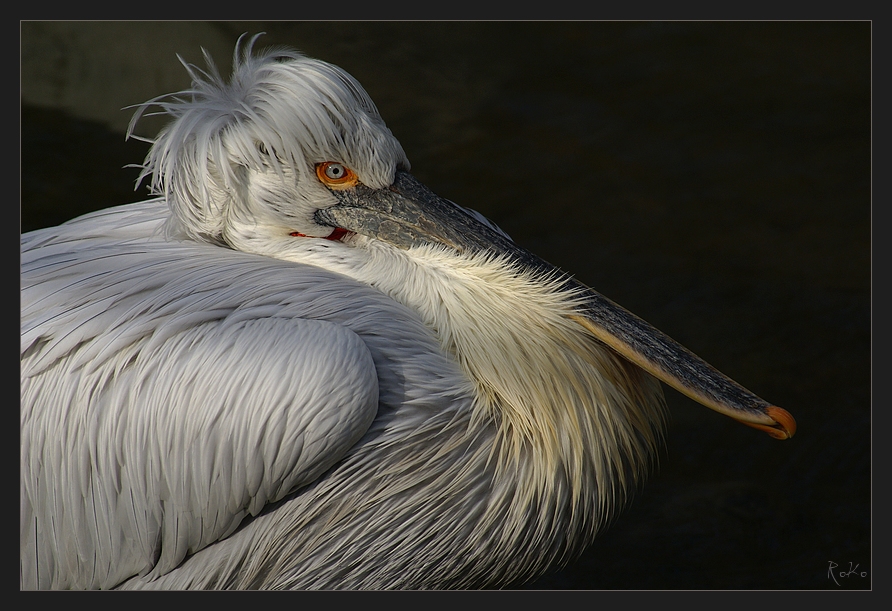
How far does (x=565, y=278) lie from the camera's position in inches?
72.4

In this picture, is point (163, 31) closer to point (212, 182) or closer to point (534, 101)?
point (212, 182)

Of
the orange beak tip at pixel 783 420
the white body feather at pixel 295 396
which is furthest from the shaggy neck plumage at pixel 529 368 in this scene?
the orange beak tip at pixel 783 420

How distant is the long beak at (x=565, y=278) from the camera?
177 centimetres

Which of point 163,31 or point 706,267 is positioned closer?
point 163,31

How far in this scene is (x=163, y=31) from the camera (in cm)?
211

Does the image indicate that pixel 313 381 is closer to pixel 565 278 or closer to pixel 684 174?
pixel 565 278

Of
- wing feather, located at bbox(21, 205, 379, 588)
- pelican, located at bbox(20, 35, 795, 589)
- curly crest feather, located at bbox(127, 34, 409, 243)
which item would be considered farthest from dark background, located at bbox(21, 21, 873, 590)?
wing feather, located at bbox(21, 205, 379, 588)

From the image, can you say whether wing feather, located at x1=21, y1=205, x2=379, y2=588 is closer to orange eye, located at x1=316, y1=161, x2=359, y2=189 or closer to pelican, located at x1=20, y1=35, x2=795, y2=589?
pelican, located at x1=20, y1=35, x2=795, y2=589

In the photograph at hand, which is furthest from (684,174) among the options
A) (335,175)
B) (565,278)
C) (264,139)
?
(264,139)

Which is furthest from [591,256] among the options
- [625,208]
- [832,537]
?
[832,537]

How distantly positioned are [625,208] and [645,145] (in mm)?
296

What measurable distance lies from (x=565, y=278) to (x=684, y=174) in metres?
1.06

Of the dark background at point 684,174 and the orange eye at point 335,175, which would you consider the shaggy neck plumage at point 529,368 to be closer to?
the orange eye at point 335,175

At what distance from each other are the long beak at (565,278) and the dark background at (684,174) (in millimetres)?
510
